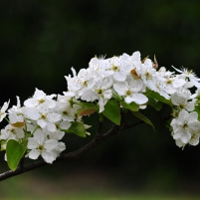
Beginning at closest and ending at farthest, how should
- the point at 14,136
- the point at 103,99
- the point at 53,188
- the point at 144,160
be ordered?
1. the point at 103,99
2. the point at 14,136
3. the point at 53,188
4. the point at 144,160

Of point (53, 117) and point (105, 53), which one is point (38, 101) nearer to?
point (53, 117)

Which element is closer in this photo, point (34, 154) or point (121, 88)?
point (121, 88)

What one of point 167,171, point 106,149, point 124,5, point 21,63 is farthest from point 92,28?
point 167,171

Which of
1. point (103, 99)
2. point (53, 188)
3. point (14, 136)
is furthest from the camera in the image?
point (53, 188)

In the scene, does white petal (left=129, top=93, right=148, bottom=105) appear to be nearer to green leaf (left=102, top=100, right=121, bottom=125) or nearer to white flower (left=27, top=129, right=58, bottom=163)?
green leaf (left=102, top=100, right=121, bottom=125)

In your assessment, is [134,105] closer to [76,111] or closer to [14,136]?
[76,111]

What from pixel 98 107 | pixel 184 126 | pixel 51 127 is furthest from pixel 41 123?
pixel 184 126
